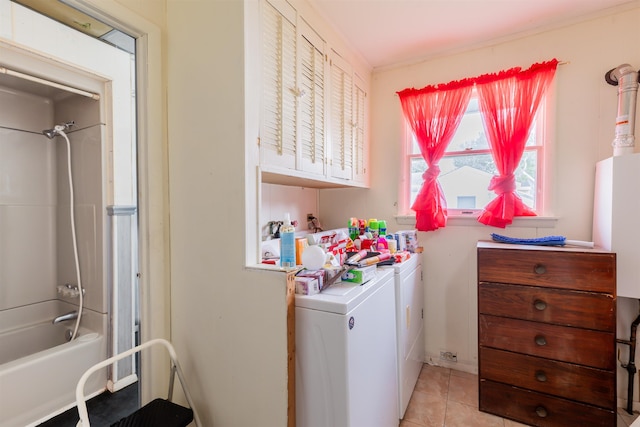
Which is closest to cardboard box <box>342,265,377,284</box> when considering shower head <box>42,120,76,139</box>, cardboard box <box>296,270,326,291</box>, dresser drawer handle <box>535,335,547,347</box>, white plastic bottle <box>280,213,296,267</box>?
cardboard box <box>296,270,326,291</box>

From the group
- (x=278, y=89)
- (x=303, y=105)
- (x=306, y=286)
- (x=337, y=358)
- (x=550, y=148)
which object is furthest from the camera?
(x=550, y=148)

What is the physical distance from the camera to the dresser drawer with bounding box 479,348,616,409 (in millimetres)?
1526

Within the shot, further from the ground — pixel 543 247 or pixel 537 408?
pixel 543 247

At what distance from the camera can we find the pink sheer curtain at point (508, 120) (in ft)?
6.28

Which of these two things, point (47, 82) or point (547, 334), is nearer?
point (547, 334)

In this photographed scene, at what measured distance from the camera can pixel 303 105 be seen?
5.10 ft

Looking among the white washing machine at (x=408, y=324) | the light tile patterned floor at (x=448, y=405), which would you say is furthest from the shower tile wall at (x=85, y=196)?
the light tile patterned floor at (x=448, y=405)

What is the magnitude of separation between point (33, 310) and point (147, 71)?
2.12m

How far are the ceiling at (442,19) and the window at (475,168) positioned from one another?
452 mm

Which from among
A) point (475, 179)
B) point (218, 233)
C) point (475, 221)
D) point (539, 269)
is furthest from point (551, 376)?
point (218, 233)

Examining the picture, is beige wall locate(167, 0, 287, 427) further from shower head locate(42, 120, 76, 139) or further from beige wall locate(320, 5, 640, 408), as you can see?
beige wall locate(320, 5, 640, 408)

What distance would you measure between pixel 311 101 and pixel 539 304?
1765mm

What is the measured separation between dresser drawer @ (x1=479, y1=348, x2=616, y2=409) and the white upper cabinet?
149cm

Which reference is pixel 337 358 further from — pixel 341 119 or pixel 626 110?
pixel 626 110
